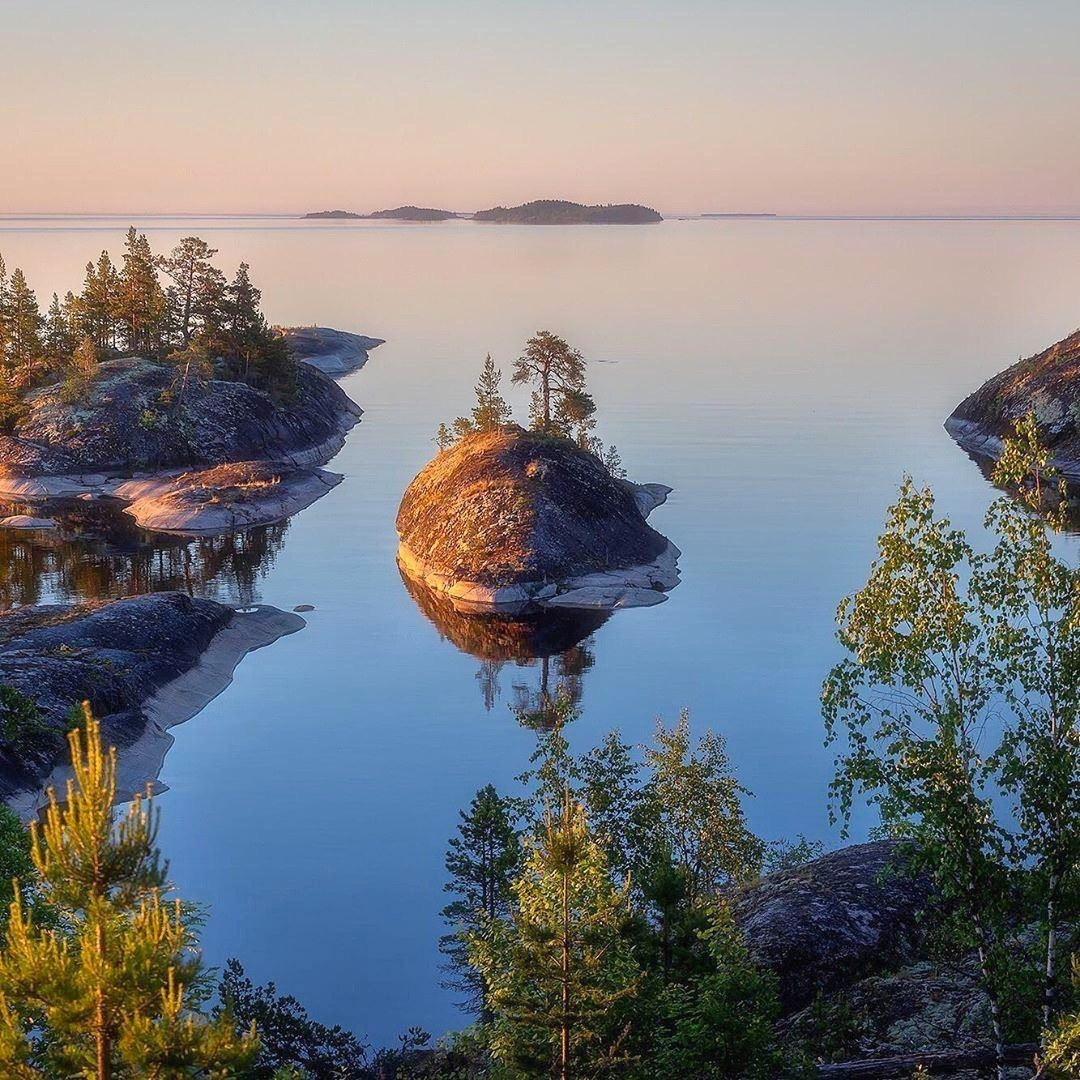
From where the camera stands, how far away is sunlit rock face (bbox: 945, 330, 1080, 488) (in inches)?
5354

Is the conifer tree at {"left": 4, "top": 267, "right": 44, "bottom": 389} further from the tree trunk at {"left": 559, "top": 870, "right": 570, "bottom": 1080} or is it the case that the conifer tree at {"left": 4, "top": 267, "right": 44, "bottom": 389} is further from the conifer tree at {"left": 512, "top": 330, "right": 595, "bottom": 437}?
the tree trunk at {"left": 559, "top": 870, "right": 570, "bottom": 1080}

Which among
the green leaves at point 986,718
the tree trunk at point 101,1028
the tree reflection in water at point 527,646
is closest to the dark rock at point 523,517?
the tree reflection in water at point 527,646

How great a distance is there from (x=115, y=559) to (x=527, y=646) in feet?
130

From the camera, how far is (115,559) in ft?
338

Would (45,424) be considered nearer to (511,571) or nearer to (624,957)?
(511,571)

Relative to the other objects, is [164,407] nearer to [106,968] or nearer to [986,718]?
[986,718]

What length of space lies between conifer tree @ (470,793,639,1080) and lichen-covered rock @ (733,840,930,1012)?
1064 centimetres

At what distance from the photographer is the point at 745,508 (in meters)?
119

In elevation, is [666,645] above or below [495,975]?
below

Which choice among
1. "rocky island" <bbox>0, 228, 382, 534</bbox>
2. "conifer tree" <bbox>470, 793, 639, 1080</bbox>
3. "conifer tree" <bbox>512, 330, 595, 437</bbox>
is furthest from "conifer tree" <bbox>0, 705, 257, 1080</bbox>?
"rocky island" <bbox>0, 228, 382, 534</bbox>

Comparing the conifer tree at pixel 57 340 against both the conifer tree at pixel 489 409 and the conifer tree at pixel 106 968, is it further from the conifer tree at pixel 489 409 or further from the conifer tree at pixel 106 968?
the conifer tree at pixel 106 968

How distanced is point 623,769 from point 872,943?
9.12 meters

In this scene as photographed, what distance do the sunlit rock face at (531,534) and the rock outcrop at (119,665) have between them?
49.4 feet

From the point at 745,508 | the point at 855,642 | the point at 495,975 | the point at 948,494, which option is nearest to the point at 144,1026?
the point at 495,975
